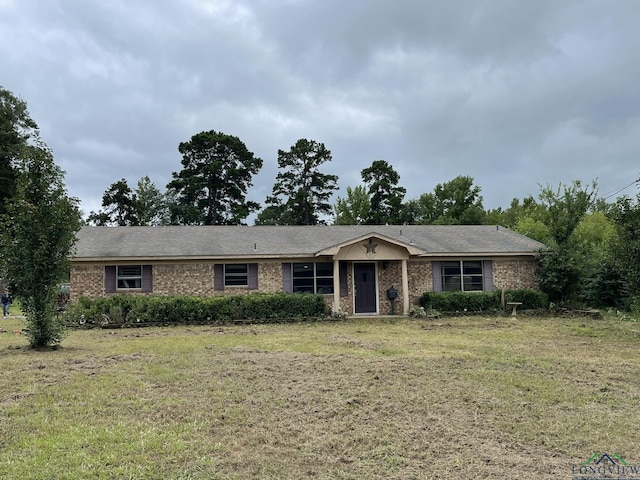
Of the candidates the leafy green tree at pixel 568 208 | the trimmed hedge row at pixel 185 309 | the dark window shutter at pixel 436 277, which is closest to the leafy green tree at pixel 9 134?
the trimmed hedge row at pixel 185 309

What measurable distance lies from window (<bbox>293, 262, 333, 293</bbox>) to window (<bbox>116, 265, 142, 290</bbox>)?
5939 millimetres

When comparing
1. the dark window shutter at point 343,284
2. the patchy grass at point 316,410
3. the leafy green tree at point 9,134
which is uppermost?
the leafy green tree at point 9,134

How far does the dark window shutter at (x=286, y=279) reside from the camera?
707 inches

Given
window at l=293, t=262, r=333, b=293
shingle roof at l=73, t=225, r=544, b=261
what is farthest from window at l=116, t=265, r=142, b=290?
window at l=293, t=262, r=333, b=293

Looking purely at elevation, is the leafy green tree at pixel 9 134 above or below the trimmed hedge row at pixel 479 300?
above

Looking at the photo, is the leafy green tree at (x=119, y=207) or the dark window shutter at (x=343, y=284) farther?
the leafy green tree at (x=119, y=207)

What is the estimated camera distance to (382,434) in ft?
15.7

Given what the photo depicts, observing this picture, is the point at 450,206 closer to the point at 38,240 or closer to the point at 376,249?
the point at 376,249

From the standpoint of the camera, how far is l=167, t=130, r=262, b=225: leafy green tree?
4488 centimetres

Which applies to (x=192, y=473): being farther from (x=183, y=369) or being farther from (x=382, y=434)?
(x=183, y=369)

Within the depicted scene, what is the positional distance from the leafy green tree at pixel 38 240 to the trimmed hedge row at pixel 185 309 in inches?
180

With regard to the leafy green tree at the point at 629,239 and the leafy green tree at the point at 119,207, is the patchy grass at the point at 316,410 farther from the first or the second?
→ the leafy green tree at the point at 119,207

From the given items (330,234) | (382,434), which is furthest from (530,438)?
(330,234)

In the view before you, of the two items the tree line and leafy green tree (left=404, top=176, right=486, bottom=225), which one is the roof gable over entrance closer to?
the tree line
